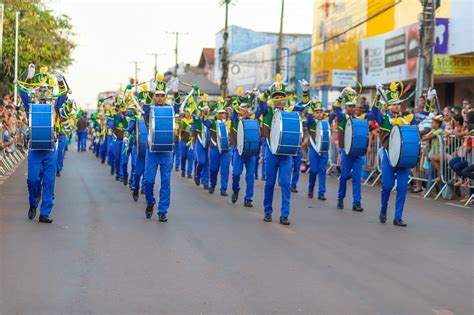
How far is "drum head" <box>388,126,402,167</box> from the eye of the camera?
43.1 feet

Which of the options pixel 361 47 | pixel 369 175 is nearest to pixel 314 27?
pixel 361 47

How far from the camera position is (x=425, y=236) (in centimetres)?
1209

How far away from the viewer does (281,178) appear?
1291cm

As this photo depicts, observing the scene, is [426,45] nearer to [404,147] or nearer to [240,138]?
[240,138]

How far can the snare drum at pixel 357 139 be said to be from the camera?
15.4 meters

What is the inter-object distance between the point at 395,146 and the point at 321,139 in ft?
16.3

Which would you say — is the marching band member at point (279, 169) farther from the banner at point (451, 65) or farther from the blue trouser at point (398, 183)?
the banner at point (451, 65)

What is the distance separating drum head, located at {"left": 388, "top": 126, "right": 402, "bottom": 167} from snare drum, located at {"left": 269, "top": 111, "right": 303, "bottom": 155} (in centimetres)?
157

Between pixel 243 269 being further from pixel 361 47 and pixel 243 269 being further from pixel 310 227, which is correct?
pixel 361 47

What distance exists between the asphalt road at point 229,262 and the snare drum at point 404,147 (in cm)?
104

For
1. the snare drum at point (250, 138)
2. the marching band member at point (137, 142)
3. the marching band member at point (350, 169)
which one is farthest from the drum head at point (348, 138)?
the marching band member at point (137, 142)

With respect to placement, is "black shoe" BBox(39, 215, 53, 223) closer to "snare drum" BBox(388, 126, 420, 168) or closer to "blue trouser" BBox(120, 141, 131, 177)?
"snare drum" BBox(388, 126, 420, 168)

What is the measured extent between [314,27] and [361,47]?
14.0m

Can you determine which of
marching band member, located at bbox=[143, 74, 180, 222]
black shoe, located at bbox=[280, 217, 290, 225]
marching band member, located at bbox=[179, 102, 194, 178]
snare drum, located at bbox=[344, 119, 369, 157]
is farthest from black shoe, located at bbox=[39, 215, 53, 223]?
marching band member, located at bbox=[179, 102, 194, 178]
